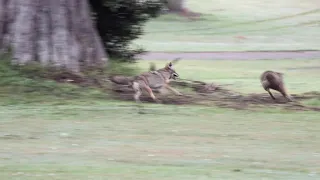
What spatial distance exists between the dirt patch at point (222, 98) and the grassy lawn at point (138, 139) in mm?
601

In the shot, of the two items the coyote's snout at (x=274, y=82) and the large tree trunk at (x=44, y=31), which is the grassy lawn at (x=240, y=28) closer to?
the large tree trunk at (x=44, y=31)

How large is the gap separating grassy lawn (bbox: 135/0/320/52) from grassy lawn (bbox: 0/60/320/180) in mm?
17595

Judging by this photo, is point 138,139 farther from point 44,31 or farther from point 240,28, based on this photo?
point 240,28

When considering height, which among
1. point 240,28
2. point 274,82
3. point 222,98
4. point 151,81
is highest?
point 240,28

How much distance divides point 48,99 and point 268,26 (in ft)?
126

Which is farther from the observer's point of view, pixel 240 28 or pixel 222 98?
pixel 240 28

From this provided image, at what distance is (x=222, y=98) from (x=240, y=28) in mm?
34377

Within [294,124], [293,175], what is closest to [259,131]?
[294,124]

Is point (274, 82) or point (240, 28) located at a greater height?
point (240, 28)

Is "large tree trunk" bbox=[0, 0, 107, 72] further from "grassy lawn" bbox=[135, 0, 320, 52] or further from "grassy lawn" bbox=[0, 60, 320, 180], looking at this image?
"grassy lawn" bbox=[135, 0, 320, 52]

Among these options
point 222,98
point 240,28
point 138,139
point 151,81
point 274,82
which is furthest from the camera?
point 240,28

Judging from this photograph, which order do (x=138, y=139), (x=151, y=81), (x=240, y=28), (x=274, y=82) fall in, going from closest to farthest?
(x=138, y=139) < (x=151, y=81) < (x=274, y=82) < (x=240, y=28)

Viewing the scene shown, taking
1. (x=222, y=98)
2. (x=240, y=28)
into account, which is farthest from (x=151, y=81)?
(x=240, y=28)

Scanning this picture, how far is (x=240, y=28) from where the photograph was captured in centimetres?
5266
